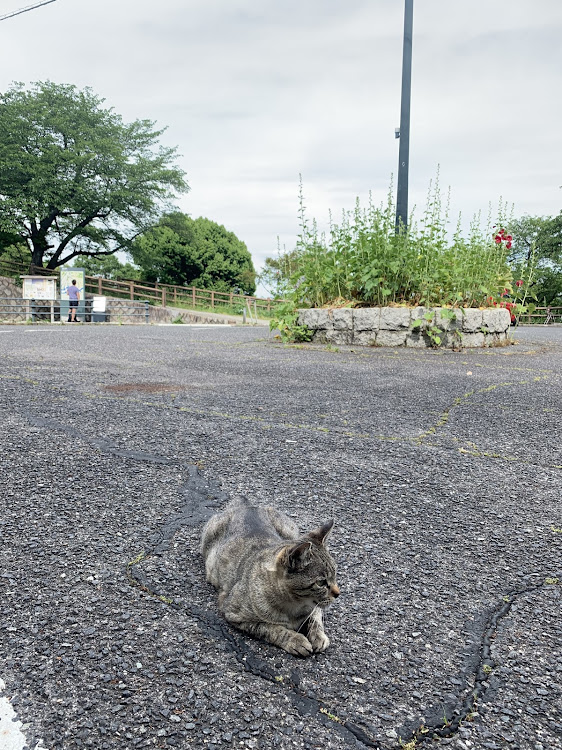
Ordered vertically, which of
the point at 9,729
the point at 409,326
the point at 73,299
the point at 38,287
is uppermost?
the point at 38,287

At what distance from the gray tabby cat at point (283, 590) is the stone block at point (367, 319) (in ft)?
23.2

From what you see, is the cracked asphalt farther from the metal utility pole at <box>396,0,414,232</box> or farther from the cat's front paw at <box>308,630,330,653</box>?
the metal utility pole at <box>396,0,414,232</box>

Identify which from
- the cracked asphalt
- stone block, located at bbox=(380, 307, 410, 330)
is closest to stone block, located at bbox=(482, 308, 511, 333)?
stone block, located at bbox=(380, 307, 410, 330)

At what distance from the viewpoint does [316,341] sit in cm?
915

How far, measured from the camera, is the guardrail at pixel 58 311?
21934mm

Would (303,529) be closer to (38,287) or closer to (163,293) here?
(38,287)

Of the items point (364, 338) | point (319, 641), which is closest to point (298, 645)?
point (319, 641)

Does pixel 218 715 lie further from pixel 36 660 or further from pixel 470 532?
pixel 470 532

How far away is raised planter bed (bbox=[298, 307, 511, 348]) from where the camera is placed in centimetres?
823

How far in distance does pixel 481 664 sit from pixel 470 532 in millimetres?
734

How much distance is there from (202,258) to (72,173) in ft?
31.7

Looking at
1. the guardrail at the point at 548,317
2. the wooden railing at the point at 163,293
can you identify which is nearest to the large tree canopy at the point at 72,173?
the wooden railing at the point at 163,293

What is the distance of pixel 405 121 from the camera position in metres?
10.4

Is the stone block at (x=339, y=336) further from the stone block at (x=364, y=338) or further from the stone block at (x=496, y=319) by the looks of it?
the stone block at (x=496, y=319)
